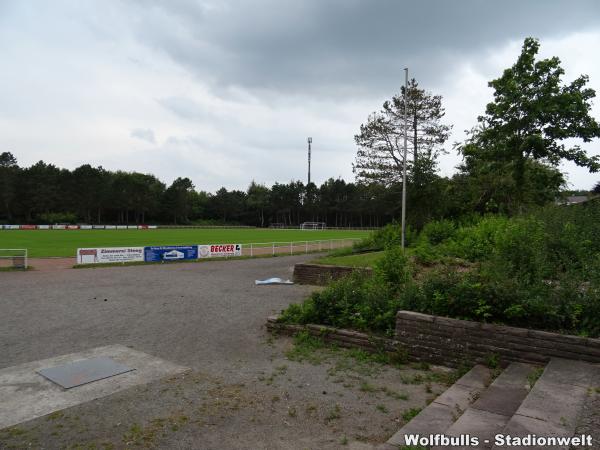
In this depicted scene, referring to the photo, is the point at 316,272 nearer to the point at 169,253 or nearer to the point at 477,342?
the point at 477,342

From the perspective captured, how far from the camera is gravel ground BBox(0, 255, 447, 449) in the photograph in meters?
4.23

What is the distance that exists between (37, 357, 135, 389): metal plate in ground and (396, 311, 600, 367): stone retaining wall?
4.37 meters

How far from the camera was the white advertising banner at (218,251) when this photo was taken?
2742 cm

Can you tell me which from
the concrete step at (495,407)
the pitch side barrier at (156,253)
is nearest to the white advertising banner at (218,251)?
the pitch side barrier at (156,253)

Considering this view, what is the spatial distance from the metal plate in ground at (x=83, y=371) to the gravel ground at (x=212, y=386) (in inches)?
31.1

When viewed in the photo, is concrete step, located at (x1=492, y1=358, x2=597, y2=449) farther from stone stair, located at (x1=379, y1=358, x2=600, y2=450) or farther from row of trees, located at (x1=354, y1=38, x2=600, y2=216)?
row of trees, located at (x1=354, y1=38, x2=600, y2=216)

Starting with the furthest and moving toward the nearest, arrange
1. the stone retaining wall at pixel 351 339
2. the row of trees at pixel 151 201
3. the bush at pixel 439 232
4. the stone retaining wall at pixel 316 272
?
the row of trees at pixel 151 201, the bush at pixel 439 232, the stone retaining wall at pixel 316 272, the stone retaining wall at pixel 351 339

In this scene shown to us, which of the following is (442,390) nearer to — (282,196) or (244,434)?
(244,434)

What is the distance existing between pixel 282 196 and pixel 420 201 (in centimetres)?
10305

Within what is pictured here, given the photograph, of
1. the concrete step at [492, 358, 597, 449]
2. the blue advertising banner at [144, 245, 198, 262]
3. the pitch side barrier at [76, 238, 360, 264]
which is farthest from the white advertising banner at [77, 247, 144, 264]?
the concrete step at [492, 358, 597, 449]

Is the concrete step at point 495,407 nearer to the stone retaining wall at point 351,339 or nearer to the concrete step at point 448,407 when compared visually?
the concrete step at point 448,407

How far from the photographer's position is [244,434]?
4.24m

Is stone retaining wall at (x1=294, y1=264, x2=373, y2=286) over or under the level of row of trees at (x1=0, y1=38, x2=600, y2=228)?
under

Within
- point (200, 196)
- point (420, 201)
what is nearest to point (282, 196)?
point (200, 196)
